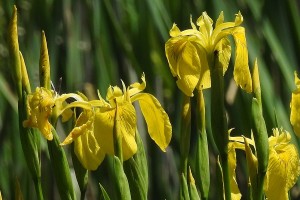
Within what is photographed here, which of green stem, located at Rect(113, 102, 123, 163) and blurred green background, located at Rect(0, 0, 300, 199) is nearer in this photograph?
green stem, located at Rect(113, 102, 123, 163)

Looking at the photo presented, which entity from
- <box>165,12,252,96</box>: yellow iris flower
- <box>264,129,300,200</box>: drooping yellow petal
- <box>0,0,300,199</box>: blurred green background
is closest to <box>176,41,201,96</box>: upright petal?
<box>165,12,252,96</box>: yellow iris flower

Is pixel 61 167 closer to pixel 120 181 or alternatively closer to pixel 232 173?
pixel 120 181

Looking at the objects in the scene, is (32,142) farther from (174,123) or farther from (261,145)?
(174,123)

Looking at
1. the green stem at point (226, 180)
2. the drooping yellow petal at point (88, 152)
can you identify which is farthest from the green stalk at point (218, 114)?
the drooping yellow petal at point (88, 152)

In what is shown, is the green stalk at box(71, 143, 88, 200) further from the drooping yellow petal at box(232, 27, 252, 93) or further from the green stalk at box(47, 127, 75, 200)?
the drooping yellow petal at box(232, 27, 252, 93)

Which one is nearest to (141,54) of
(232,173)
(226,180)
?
(232,173)

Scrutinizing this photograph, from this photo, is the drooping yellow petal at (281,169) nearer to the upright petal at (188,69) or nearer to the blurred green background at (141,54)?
the upright petal at (188,69)
